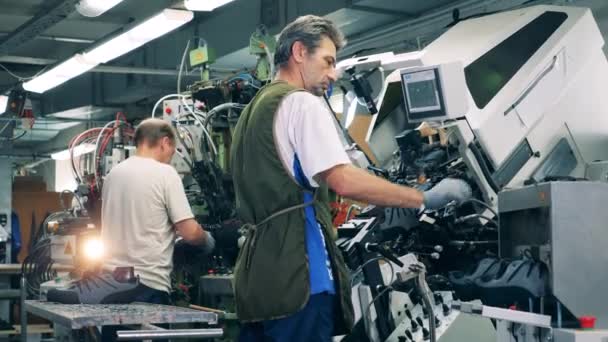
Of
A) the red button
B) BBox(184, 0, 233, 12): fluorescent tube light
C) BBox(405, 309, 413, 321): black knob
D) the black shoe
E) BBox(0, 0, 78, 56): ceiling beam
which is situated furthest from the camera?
BBox(0, 0, 78, 56): ceiling beam

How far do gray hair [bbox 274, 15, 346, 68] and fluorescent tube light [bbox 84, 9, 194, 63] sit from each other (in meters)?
4.29

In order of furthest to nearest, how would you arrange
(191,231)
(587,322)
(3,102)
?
(3,102)
(191,231)
(587,322)

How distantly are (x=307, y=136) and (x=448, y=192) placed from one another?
129cm

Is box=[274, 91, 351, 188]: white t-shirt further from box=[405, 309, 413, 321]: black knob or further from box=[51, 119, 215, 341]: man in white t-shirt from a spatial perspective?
box=[51, 119, 215, 341]: man in white t-shirt

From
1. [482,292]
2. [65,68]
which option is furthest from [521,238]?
[65,68]

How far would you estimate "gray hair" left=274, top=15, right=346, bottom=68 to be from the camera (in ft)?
8.18

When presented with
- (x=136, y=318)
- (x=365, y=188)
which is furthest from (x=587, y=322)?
(x=136, y=318)

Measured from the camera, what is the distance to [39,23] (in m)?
8.04

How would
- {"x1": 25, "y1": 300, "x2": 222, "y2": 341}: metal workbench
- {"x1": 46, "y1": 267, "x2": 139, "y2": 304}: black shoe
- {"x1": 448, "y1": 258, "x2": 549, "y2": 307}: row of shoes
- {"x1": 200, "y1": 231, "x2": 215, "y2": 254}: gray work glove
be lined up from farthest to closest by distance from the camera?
{"x1": 200, "y1": 231, "x2": 215, "y2": 254}: gray work glove → {"x1": 46, "y1": 267, "x2": 139, "y2": 304}: black shoe → {"x1": 448, "y1": 258, "x2": 549, "y2": 307}: row of shoes → {"x1": 25, "y1": 300, "x2": 222, "y2": 341}: metal workbench

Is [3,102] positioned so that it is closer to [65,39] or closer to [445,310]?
[65,39]

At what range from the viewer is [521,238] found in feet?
9.98

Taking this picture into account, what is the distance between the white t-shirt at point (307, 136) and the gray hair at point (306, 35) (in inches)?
7.7

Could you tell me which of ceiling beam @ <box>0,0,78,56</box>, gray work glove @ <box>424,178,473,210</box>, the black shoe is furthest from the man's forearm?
ceiling beam @ <box>0,0,78,56</box>

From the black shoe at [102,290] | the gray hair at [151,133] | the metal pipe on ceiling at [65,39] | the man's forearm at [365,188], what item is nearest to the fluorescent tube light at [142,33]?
the metal pipe on ceiling at [65,39]
